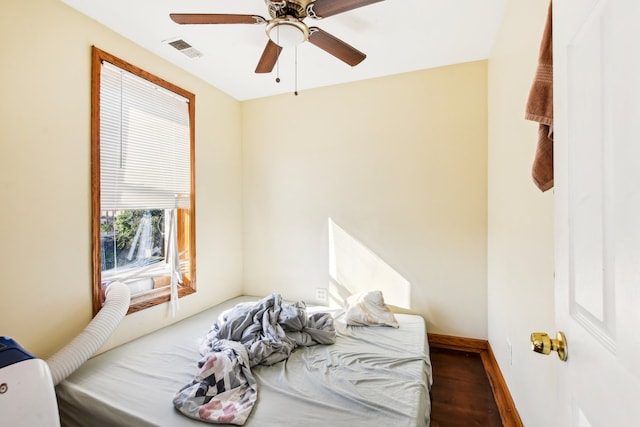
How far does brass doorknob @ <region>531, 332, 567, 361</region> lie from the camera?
0.67 metres

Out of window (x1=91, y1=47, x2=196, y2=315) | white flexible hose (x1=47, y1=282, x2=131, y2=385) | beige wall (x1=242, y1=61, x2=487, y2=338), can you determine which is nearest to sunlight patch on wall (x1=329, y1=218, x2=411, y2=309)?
beige wall (x1=242, y1=61, x2=487, y2=338)

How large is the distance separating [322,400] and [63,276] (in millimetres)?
1683

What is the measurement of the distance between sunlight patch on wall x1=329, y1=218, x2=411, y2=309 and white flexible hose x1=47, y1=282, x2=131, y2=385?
1.74 meters

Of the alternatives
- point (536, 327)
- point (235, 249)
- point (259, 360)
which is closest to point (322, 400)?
point (259, 360)

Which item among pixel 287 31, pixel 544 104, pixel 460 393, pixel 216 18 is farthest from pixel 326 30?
pixel 460 393

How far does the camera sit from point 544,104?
0.90m

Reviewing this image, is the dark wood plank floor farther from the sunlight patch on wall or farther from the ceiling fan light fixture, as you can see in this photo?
the ceiling fan light fixture

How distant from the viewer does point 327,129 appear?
2.86 meters

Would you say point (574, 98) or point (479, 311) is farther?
point (479, 311)

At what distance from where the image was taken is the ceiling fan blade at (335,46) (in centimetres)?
162

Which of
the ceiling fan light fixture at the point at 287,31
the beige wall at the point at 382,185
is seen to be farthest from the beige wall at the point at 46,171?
the beige wall at the point at 382,185

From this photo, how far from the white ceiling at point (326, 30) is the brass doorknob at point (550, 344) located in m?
1.90

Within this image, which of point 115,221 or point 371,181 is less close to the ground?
point 371,181

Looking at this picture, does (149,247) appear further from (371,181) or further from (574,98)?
(574,98)
